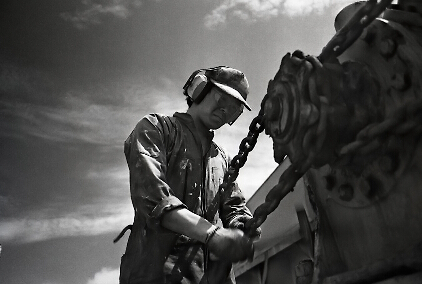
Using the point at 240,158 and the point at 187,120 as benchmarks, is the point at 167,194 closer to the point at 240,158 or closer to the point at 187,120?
the point at 240,158

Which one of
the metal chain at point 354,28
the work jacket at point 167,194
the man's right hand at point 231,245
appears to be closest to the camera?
the metal chain at point 354,28

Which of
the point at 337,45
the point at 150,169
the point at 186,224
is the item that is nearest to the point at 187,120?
the point at 150,169

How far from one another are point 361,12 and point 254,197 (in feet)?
8.63

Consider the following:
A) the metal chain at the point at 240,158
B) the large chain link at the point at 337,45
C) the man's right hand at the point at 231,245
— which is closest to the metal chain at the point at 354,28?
the large chain link at the point at 337,45

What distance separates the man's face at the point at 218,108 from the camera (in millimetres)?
1658

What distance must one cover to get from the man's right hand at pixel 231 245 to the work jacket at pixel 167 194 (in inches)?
7.0

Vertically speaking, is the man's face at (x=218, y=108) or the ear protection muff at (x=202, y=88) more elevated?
the ear protection muff at (x=202, y=88)

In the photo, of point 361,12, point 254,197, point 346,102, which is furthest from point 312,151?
point 254,197

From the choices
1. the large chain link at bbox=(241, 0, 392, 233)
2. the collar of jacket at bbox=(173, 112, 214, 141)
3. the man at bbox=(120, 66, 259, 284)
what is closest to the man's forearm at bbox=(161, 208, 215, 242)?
the man at bbox=(120, 66, 259, 284)

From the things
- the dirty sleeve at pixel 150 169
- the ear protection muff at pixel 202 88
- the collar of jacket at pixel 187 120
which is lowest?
the dirty sleeve at pixel 150 169

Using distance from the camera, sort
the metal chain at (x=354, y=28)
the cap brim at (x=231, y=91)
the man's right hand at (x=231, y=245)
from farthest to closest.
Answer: the cap brim at (x=231, y=91), the man's right hand at (x=231, y=245), the metal chain at (x=354, y=28)

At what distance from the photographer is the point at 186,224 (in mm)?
1284

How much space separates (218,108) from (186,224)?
0.60m

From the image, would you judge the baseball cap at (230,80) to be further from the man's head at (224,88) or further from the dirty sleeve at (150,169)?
the dirty sleeve at (150,169)
